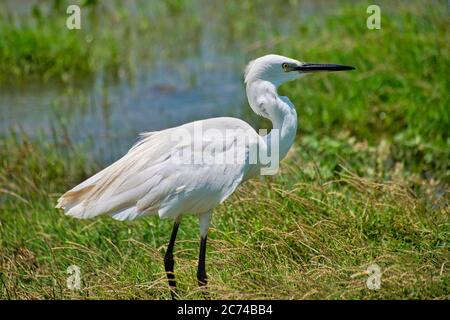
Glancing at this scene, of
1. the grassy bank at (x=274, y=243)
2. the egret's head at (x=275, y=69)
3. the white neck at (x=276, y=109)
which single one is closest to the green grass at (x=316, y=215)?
the grassy bank at (x=274, y=243)

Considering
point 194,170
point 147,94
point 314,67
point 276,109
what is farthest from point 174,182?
point 147,94

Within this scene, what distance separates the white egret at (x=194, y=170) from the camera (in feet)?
15.3

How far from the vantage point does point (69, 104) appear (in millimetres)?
9953

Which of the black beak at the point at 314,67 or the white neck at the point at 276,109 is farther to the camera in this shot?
the black beak at the point at 314,67

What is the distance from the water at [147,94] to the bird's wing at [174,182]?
10.7 feet

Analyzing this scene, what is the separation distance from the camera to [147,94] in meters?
10.3

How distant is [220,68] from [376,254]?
20.3ft

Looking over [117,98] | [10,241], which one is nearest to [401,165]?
[10,241]

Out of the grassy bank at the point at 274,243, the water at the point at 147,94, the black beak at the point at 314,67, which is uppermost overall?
the black beak at the point at 314,67

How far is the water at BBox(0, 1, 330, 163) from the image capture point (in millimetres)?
9188

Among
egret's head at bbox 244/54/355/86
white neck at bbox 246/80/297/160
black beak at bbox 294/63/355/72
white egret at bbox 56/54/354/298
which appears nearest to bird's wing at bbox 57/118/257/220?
white egret at bbox 56/54/354/298

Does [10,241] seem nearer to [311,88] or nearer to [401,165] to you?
[401,165]

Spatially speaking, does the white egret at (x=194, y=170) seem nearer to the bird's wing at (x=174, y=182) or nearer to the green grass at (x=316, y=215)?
the bird's wing at (x=174, y=182)

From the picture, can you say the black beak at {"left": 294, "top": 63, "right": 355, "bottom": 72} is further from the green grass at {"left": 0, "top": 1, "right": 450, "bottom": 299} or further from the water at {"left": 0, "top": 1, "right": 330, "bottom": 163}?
the water at {"left": 0, "top": 1, "right": 330, "bottom": 163}
